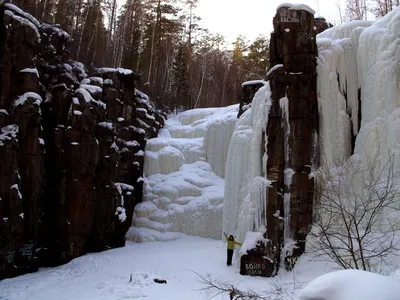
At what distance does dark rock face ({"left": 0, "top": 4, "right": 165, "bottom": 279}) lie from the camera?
11867 millimetres

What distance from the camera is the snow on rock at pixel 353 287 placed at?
191 centimetres

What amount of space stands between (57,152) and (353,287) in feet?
44.2

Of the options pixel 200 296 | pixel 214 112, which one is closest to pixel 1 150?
pixel 200 296

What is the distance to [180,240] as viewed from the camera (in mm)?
16297

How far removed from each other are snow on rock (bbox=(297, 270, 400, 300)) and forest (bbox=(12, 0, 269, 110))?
20672 mm

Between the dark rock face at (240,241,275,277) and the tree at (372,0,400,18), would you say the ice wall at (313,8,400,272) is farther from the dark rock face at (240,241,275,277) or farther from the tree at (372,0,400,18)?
the tree at (372,0,400,18)

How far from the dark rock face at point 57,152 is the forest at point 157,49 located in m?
5.93

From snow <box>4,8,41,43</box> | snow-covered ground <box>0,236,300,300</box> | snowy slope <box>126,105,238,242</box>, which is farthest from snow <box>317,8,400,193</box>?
snow <box>4,8,41,43</box>

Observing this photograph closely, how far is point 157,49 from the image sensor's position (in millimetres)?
29391

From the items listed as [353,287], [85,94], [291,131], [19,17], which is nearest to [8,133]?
[85,94]

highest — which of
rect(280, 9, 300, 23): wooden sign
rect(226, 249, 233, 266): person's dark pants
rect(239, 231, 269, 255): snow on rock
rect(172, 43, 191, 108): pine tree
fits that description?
rect(172, 43, 191, 108): pine tree

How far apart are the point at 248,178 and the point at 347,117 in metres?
3.88

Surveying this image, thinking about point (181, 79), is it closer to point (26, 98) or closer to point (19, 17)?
point (19, 17)

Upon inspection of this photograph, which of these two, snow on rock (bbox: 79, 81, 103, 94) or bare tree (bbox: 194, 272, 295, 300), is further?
snow on rock (bbox: 79, 81, 103, 94)
